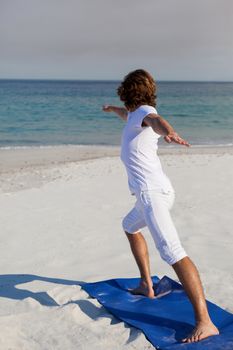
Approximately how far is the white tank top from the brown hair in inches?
4.4

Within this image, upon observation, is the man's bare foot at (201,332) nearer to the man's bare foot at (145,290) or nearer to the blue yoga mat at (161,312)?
the blue yoga mat at (161,312)

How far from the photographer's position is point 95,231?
22.6ft

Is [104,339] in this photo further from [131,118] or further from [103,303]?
[131,118]

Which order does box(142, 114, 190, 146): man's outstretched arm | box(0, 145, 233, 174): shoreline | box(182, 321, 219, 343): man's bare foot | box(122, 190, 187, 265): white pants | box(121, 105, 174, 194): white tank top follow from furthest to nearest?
1. box(0, 145, 233, 174): shoreline
2. box(121, 105, 174, 194): white tank top
3. box(122, 190, 187, 265): white pants
4. box(182, 321, 219, 343): man's bare foot
5. box(142, 114, 190, 146): man's outstretched arm

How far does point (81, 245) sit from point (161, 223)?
2.53 m

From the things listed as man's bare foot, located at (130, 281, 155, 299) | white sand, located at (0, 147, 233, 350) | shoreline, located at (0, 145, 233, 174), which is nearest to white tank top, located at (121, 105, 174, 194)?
man's bare foot, located at (130, 281, 155, 299)

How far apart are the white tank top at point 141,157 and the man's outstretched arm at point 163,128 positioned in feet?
0.51

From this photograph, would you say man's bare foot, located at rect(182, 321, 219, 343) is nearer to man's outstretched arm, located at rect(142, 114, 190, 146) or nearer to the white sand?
the white sand

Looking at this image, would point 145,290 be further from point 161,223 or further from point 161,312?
point 161,223

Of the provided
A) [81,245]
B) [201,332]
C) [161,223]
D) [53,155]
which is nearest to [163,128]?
[161,223]

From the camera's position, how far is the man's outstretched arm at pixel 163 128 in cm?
365

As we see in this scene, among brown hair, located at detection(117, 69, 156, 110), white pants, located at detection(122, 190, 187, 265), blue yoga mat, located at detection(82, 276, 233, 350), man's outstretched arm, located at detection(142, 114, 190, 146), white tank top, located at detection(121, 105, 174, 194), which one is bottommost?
blue yoga mat, located at detection(82, 276, 233, 350)

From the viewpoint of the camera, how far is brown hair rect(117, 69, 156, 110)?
13.6 ft

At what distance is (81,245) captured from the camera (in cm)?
634
